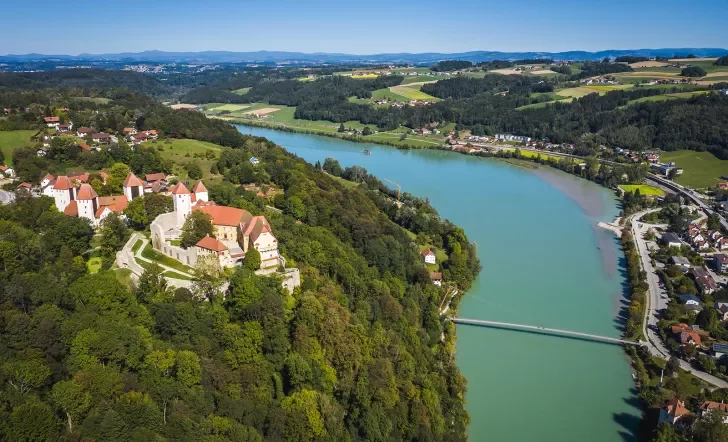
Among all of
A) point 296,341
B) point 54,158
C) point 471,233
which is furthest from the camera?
point 471,233

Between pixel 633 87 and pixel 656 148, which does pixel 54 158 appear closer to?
pixel 656 148

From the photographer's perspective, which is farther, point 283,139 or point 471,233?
point 283,139

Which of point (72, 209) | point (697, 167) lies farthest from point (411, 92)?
point (72, 209)

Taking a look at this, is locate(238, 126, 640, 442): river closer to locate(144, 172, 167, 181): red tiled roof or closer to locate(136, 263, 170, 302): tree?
locate(136, 263, 170, 302): tree

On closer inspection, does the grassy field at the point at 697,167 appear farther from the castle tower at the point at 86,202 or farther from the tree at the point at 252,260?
the castle tower at the point at 86,202

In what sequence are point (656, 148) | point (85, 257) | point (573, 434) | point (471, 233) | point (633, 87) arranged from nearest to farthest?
point (573, 434), point (85, 257), point (471, 233), point (656, 148), point (633, 87)

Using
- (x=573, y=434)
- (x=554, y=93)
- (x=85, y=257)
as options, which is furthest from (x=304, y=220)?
(x=554, y=93)

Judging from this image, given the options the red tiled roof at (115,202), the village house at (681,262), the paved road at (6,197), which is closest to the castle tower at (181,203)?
the red tiled roof at (115,202)
